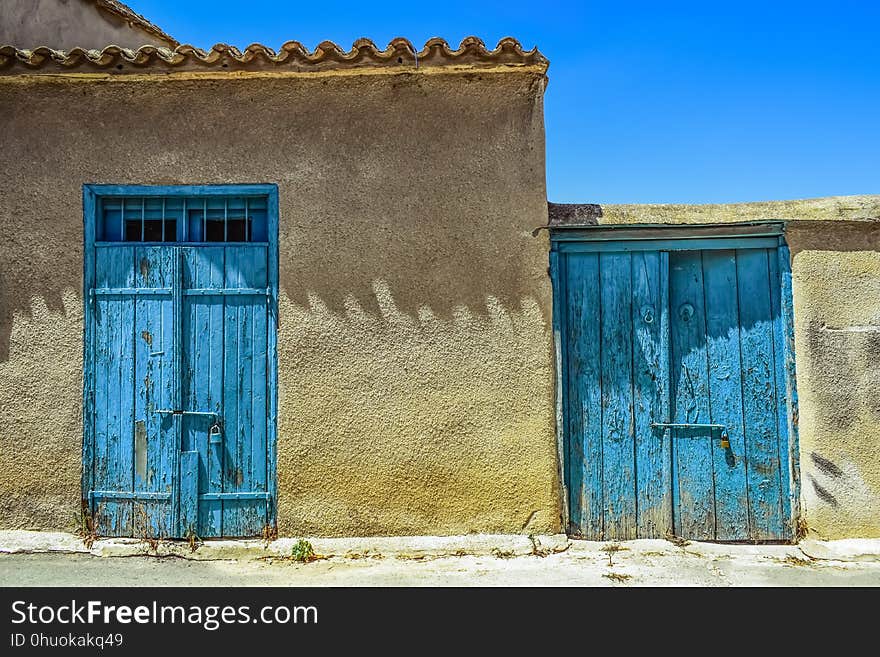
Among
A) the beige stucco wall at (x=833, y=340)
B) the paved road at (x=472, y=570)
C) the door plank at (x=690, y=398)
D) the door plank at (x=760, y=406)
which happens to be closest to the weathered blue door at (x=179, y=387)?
the paved road at (x=472, y=570)

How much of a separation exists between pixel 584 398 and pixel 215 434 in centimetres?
259

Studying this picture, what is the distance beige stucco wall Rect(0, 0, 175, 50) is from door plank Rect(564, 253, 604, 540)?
5053 millimetres

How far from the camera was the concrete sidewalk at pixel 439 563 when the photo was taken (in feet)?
14.5

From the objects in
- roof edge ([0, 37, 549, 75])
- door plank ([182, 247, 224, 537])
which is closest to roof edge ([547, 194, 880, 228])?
roof edge ([0, 37, 549, 75])

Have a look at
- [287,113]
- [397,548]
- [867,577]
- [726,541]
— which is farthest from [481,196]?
[867,577]

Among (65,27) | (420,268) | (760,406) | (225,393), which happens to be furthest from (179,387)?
(65,27)

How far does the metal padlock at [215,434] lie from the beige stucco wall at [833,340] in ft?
10.0

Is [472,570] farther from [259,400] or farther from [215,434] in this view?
[215,434]

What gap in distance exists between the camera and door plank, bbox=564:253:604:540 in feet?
16.8

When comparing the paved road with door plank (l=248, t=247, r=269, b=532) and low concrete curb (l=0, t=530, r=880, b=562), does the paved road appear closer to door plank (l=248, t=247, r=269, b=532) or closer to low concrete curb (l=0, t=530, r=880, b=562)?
low concrete curb (l=0, t=530, r=880, b=562)

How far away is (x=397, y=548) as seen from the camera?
493cm

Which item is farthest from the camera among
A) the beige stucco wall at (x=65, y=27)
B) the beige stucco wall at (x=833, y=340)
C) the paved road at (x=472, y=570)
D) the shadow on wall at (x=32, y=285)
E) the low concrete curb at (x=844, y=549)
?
the beige stucco wall at (x=65, y=27)

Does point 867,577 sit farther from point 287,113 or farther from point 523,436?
point 287,113

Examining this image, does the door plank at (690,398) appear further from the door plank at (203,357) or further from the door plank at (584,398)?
the door plank at (203,357)
